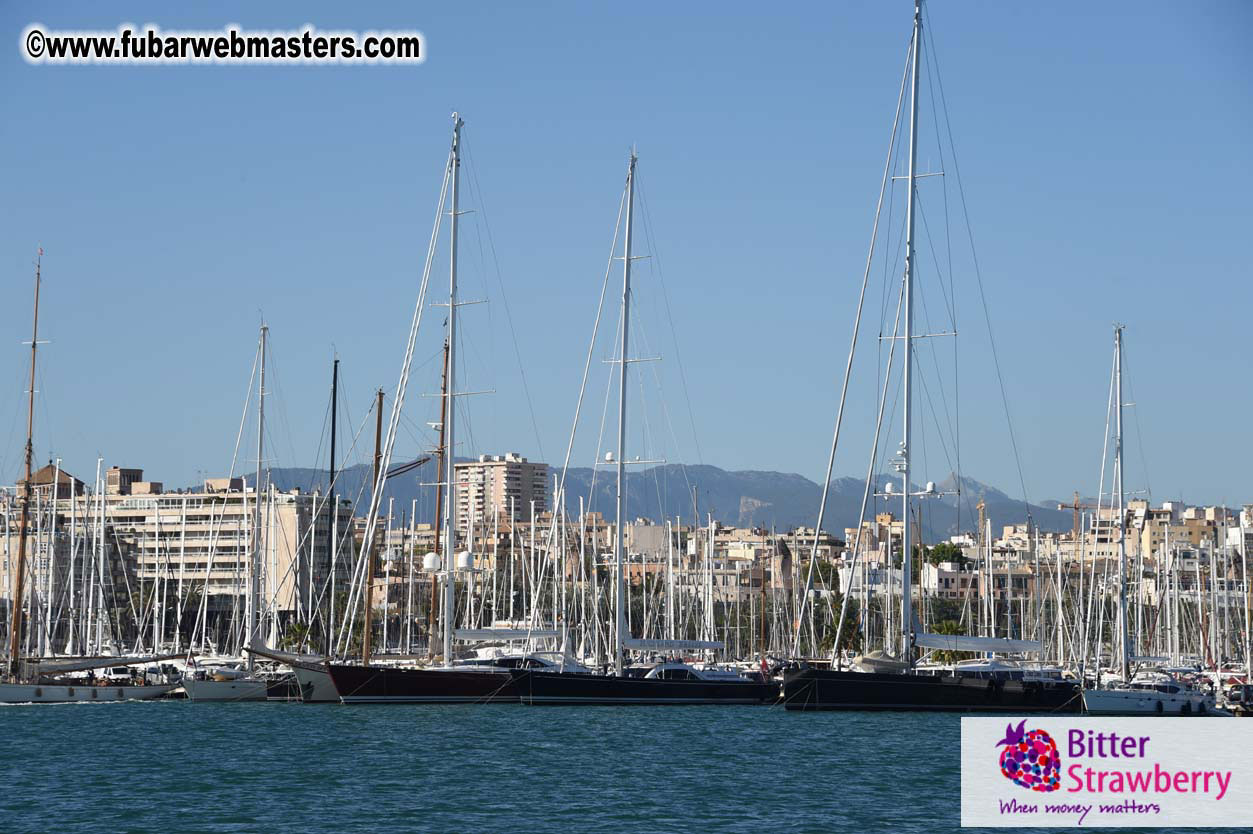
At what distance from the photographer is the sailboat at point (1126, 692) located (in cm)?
5978

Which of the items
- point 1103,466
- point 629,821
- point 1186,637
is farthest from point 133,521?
point 629,821

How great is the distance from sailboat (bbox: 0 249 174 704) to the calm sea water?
684 cm

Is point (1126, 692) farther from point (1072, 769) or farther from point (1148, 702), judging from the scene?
point (1072, 769)

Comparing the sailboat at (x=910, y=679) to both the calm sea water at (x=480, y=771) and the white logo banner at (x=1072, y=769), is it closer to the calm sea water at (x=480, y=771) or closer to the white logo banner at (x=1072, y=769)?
the calm sea water at (x=480, y=771)

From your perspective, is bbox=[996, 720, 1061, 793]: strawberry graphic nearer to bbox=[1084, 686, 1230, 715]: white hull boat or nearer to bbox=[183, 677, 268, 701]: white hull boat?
bbox=[1084, 686, 1230, 715]: white hull boat

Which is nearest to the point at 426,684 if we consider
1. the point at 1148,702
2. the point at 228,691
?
the point at 228,691

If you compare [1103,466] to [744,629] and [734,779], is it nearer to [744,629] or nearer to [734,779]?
[734,779]

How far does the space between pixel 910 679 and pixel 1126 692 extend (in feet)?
31.6

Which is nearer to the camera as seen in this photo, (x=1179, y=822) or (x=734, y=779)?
(x=1179, y=822)

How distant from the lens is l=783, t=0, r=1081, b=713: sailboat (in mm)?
55531

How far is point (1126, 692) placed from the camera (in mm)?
61031

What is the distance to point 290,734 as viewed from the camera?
50938 millimetres

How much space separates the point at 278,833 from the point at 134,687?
43276mm

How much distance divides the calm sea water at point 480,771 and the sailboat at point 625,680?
0.89m
